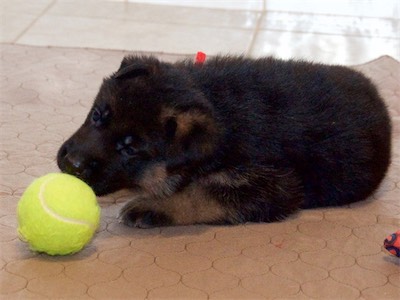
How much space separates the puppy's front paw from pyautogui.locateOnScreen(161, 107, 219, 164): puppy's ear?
0.21m

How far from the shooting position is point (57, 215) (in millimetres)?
2129

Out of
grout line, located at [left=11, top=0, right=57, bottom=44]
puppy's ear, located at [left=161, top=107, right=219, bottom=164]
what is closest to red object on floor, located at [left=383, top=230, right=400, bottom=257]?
puppy's ear, located at [left=161, top=107, right=219, bottom=164]

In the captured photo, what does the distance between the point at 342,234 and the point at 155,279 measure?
60 centimetres

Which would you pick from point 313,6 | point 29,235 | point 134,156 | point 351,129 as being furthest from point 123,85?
point 313,6

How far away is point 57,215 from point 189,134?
16.2 inches

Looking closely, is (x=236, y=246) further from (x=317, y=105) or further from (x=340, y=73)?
(x=340, y=73)

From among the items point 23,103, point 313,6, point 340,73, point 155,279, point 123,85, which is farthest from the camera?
point 313,6

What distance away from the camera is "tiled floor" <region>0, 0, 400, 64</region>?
4.17m

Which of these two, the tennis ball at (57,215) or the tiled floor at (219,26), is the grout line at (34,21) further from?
the tennis ball at (57,215)

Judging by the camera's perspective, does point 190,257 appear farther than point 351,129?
No

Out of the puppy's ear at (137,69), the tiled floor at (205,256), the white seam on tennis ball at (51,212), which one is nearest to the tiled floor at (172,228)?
the tiled floor at (205,256)

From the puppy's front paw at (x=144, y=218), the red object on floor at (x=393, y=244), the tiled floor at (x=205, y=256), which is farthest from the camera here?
the puppy's front paw at (x=144, y=218)

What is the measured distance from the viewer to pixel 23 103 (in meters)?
3.25

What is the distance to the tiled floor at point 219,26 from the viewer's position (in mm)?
4168
